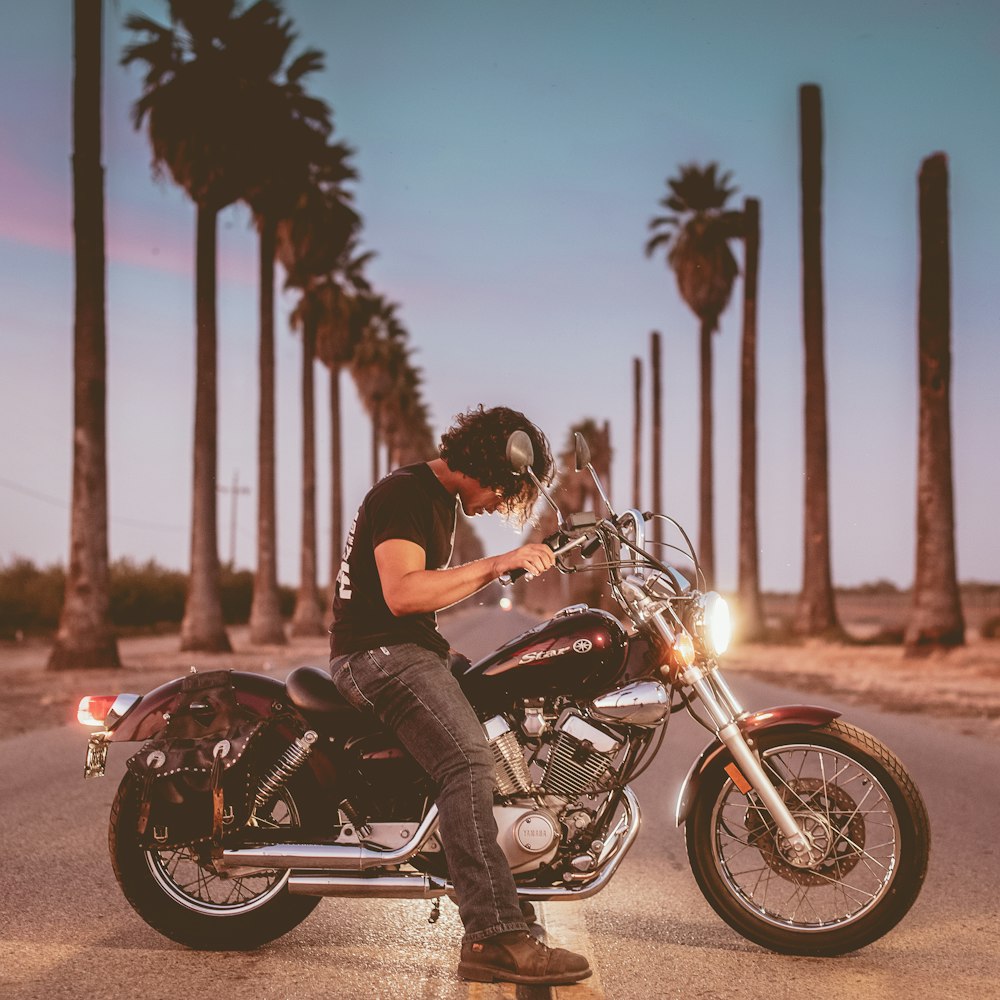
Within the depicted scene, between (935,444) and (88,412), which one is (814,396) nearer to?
(935,444)

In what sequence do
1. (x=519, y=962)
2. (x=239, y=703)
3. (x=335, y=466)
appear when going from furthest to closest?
(x=335, y=466) < (x=239, y=703) < (x=519, y=962)

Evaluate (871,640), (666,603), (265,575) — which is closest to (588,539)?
(666,603)

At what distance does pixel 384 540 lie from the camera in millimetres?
4531

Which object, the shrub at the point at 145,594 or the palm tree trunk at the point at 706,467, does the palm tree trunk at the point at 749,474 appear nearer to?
the palm tree trunk at the point at 706,467

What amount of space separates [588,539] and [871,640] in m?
26.9

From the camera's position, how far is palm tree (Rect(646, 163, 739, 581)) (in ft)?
138

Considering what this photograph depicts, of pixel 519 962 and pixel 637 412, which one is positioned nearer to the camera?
pixel 519 962

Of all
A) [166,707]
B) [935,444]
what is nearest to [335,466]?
[935,444]

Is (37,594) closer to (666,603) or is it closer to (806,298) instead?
(806,298)

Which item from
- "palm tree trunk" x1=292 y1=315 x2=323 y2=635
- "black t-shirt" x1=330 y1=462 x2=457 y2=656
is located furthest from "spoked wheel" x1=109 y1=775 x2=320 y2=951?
"palm tree trunk" x1=292 y1=315 x2=323 y2=635

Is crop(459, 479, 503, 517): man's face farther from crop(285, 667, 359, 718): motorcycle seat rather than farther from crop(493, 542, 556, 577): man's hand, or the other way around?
crop(285, 667, 359, 718): motorcycle seat

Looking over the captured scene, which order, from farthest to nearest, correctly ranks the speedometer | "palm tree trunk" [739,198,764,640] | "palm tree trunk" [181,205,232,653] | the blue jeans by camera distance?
1. "palm tree trunk" [739,198,764,640]
2. "palm tree trunk" [181,205,232,653]
3. the speedometer
4. the blue jeans

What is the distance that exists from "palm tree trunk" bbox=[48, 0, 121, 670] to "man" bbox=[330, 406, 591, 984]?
1775 centimetres

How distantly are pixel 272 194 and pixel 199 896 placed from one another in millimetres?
29820
